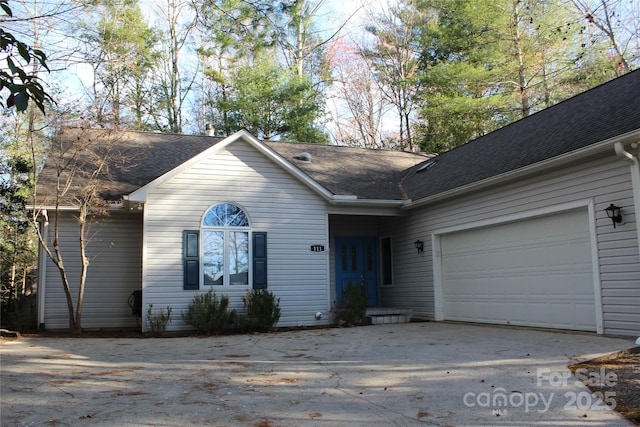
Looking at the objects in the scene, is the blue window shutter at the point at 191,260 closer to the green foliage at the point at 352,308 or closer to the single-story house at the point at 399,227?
the single-story house at the point at 399,227

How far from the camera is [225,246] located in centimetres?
1123

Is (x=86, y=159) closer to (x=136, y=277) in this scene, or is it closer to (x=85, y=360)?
(x=136, y=277)

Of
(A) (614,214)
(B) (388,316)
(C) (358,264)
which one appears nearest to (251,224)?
(B) (388,316)

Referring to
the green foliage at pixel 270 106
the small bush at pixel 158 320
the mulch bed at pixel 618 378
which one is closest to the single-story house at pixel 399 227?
the small bush at pixel 158 320

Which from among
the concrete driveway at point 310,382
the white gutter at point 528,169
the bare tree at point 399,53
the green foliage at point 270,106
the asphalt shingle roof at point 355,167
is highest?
the bare tree at point 399,53

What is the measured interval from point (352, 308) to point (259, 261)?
2.31m

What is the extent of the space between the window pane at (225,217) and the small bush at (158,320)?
79.0 inches

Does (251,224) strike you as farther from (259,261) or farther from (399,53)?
(399,53)

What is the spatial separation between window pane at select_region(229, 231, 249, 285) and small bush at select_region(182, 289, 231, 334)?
66 centimetres

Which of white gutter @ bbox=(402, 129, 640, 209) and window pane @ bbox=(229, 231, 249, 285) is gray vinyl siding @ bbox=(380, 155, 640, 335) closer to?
white gutter @ bbox=(402, 129, 640, 209)

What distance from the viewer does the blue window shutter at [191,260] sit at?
10.8 m

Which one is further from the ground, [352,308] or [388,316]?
[352,308]

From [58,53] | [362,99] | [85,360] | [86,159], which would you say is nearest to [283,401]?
[85,360]

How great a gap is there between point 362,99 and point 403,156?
11017 mm
